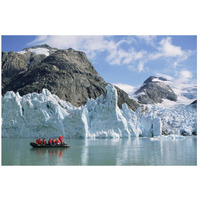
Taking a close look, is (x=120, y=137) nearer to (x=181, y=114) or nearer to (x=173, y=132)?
(x=173, y=132)

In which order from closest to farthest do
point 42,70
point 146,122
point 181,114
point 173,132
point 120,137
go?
point 120,137
point 146,122
point 173,132
point 181,114
point 42,70

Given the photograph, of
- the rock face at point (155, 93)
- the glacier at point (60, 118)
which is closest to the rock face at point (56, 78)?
the glacier at point (60, 118)

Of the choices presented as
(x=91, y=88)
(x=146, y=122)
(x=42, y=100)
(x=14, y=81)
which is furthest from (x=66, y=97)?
(x=42, y=100)

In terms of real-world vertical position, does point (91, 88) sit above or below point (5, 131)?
above

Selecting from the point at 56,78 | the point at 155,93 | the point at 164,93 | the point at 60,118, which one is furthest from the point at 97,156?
the point at 164,93

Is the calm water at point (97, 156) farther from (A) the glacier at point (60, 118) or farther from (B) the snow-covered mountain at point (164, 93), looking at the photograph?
(B) the snow-covered mountain at point (164, 93)

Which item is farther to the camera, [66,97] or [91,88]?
[91,88]

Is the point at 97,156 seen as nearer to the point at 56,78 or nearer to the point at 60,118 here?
the point at 60,118

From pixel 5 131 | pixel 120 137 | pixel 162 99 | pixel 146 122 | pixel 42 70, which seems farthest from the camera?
pixel 162 99
